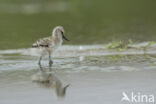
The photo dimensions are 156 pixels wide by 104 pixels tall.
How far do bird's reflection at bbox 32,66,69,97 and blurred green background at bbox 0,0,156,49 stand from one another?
6.65 meters

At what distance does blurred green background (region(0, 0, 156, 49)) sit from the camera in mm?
20844

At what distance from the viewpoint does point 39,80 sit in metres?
11.7

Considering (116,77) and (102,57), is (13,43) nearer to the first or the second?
(102,57)

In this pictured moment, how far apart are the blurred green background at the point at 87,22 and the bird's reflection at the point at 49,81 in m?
6.65

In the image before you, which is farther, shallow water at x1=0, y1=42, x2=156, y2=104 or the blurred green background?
the blurred green background

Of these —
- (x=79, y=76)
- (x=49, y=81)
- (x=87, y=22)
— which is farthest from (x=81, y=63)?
(x=87, y=22)

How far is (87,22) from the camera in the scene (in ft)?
91.6

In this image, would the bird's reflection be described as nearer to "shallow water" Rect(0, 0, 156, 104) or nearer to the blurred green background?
"shallow water" Rect(0, 0, 156, 104)

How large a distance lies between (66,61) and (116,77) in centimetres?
292

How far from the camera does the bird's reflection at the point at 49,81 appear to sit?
10516 millimetres

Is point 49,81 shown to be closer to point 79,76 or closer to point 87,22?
point 79,76

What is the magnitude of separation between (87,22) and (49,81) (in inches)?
656

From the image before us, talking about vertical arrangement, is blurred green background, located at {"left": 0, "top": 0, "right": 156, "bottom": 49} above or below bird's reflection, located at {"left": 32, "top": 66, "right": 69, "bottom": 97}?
above

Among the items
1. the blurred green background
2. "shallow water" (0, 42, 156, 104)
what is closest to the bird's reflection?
"shallow water" (0, 42, 156, 104)
